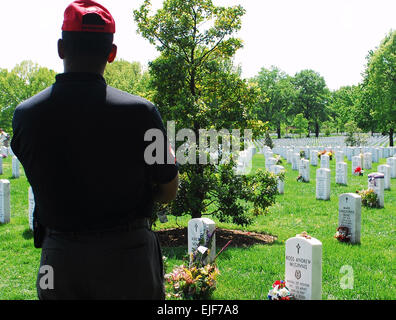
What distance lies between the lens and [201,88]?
912 centimetres

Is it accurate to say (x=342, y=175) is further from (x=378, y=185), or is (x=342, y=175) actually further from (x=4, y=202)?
(x=4, y=202)

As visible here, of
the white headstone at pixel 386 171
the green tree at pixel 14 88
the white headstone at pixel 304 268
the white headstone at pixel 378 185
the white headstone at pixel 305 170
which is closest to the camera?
the white headstone at pixel 304 268

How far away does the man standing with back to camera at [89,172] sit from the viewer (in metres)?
2.03

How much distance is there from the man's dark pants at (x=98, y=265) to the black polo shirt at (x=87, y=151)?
70 mm

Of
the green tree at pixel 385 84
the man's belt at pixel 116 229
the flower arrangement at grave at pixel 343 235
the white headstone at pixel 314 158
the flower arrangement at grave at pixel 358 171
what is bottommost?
the flower arrangement at grave at pixel 343 235

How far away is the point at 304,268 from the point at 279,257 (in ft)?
7.40

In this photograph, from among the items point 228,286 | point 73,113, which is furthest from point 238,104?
point 73,113

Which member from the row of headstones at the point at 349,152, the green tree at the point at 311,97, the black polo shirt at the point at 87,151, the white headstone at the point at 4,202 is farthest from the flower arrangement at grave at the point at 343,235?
the green tree at the point at 311,97

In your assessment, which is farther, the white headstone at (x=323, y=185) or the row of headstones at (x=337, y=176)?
the white headstone at (x=323, y=185)

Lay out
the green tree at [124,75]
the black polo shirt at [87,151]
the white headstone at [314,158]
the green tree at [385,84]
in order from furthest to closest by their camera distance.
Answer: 1. the green tree at [385,84]
2. the green tree at [124,75]
3. the white headstone at [314,158]
4. the black polo shirt at [87,151]

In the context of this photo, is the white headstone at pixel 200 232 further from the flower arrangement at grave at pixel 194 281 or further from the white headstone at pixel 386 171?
the white headstone at pixel 386 171

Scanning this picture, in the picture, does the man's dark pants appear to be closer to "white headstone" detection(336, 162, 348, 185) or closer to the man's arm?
the man's arm

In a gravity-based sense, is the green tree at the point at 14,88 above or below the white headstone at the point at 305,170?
above

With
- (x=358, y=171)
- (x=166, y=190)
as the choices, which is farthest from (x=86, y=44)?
(x=358, y=171)
